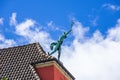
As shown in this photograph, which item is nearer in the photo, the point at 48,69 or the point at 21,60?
the point at 48,69

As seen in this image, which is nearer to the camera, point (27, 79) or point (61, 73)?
point (27, 79)

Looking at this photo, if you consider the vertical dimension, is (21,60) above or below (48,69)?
above

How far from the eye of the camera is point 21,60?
36719 mm

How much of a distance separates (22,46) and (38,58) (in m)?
2.92

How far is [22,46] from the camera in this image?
38656mm

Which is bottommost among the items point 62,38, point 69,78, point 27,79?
point 27,79

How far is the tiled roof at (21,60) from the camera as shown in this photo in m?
35.0

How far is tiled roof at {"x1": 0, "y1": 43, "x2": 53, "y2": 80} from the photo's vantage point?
3500 centimetres

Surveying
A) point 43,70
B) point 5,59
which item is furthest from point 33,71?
point 5,59

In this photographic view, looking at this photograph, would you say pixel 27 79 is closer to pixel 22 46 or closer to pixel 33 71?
pixel 33 71

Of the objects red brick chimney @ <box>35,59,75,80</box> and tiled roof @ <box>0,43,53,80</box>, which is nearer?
tiled roof @ <box>0,43,53,80</box>

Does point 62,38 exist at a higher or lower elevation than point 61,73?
higher

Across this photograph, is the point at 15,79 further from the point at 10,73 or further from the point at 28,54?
the point at 28,54

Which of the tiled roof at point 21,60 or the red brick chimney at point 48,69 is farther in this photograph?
the red brick chimney at point 48,69
